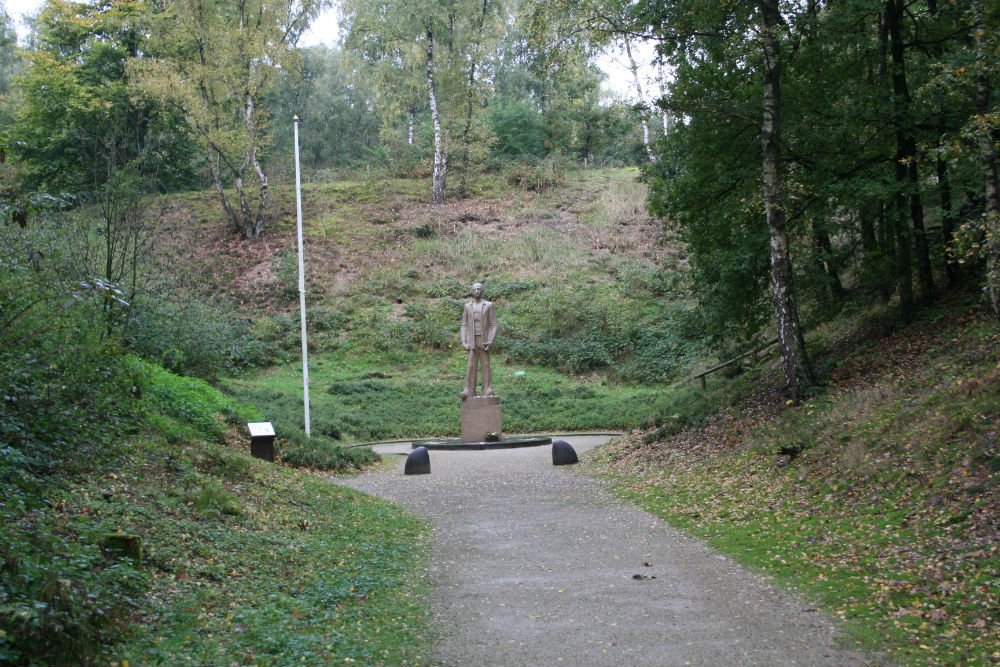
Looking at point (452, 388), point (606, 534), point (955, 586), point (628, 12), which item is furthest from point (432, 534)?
point (452, 388)

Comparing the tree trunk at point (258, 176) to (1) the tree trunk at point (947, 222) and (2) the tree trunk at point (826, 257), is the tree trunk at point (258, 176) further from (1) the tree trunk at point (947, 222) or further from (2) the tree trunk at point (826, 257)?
(1) the tree trunk at point (947, 222)

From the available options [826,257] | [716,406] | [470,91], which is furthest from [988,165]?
[470,91]

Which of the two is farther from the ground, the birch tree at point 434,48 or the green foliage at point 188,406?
the birch tree at point 434,48

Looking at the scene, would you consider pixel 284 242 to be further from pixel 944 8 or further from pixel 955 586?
pixel 955 586

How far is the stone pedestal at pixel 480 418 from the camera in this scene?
19.7m

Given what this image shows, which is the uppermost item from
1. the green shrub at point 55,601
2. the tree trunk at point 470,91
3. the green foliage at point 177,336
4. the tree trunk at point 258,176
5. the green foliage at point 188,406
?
the tree trunk at point 470,91

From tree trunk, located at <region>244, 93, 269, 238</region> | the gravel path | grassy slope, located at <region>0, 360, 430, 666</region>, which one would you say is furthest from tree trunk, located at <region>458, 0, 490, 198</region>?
grassy slope, located at <region>0, 360, 430, 666</region>

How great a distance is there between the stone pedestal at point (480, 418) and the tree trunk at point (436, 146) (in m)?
21.2

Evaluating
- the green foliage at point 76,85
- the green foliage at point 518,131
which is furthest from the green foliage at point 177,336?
the green foliage at point 518,131

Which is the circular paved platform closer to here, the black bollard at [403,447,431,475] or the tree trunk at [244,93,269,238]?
the black bollard at [403,447,431,475]

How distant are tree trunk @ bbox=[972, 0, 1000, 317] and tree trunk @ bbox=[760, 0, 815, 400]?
141 inches

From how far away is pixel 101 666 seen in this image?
13.4 feet

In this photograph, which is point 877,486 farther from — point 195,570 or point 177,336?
point 177,336

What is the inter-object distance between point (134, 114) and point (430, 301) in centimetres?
1408
